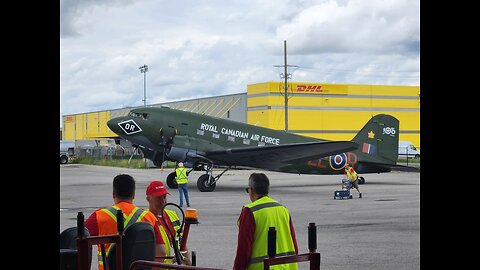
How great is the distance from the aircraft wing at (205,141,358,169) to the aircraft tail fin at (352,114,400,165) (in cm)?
401

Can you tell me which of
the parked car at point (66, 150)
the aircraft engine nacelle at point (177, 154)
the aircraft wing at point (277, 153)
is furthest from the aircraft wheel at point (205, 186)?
the parked car at point (66, 150)

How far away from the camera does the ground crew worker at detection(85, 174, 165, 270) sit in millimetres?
4855

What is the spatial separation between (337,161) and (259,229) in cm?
2336

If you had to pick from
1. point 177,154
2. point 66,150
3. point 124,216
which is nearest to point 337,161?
point 177,154

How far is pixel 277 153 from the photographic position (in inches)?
1011

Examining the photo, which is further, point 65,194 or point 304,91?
point 304,91

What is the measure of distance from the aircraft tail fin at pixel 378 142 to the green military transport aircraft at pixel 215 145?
1499mm

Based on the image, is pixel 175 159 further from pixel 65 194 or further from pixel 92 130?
pixel 92 130

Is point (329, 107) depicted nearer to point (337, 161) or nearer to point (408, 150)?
point (408, 150)

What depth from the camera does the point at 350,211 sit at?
Answer: 17656 millimetres

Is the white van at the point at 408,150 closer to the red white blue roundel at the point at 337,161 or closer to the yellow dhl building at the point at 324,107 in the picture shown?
the yellow dhl building at the point at 324,107
